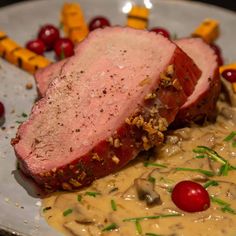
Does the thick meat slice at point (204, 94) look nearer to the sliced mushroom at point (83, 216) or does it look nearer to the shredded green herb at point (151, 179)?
the shredded green herb at point (151, 179)

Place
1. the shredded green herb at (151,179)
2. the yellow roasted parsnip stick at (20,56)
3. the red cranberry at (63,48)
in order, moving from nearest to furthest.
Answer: the shredded green herb at (151,179) → the yellow roasted parsnip stick at (20,56) → the red cranberry at (63,48)

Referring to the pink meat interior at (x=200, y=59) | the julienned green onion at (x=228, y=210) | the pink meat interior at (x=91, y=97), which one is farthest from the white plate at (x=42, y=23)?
the julienned green onion at (x=228, y=210)

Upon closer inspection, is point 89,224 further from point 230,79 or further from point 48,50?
point 48,50

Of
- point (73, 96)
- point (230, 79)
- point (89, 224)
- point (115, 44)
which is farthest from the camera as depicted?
point (230, 79)

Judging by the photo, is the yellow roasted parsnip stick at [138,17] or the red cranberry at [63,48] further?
the yellow roasted parsnip stick at [138,17]

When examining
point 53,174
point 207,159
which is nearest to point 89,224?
point 53,174
